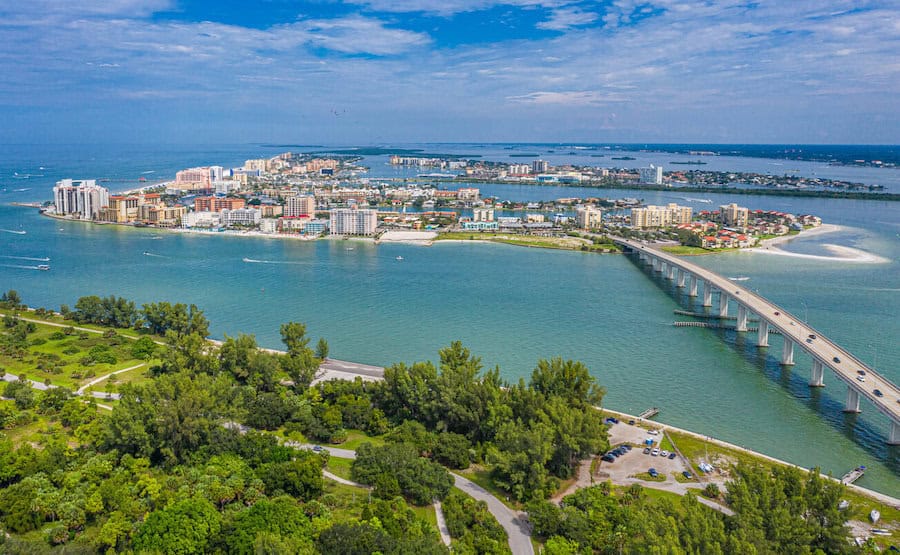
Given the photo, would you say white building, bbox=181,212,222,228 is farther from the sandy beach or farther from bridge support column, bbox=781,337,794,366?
bridge support column, bbox=781,337,794,366

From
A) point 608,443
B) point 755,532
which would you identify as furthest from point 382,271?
point 755,532

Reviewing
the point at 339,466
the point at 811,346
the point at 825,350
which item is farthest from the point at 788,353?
the point at 339,466

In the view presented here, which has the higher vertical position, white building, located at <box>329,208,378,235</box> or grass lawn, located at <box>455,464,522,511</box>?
white building, located at <box>329,208,378,235</box>

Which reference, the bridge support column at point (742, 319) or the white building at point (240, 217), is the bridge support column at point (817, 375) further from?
the white building at point (240, 217)

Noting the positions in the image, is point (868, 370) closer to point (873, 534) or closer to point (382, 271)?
point (873, 534)

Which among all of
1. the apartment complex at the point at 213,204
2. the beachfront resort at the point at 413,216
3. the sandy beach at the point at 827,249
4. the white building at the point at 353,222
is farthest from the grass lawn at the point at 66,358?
the apartment complex at the point at 213,204

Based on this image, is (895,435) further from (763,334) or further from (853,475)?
(763,334)

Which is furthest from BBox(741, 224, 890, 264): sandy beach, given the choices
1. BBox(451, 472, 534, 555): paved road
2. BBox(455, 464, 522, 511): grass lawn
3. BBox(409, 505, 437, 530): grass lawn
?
BBox(409, 505, 437, 530): grass lawn
